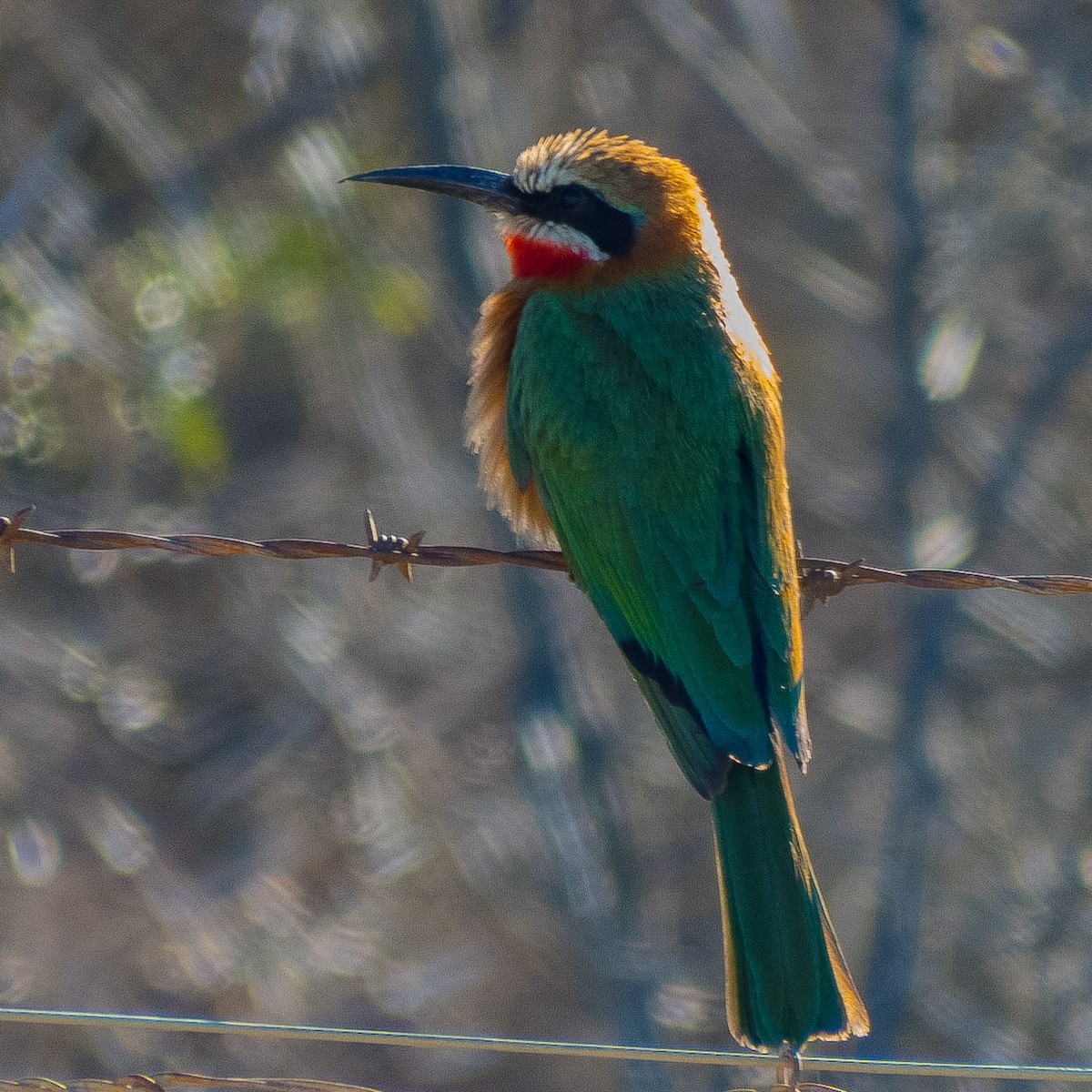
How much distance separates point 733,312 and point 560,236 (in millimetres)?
423

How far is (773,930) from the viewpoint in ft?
8.89

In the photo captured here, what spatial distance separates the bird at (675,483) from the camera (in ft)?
9.00

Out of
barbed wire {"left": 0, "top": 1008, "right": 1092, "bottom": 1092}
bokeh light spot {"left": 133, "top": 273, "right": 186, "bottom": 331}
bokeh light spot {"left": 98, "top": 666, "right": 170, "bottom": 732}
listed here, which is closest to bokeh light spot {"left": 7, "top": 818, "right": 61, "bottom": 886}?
bokeh light spot {"left": 98, "top": 666, "right": 170, "bottom": 732}

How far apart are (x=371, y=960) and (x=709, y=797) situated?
4.10 m

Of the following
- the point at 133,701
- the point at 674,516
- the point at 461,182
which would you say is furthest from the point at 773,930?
the point at 133,701

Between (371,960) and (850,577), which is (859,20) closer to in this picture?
(371,960)

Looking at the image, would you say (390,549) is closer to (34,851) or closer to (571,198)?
(571,198)

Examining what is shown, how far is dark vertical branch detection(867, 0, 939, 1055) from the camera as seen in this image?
6.38 m

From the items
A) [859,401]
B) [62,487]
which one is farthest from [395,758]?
[859,401]

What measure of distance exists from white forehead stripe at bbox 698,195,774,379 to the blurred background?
2.93 m

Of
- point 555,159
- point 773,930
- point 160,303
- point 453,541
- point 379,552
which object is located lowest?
point 773,930

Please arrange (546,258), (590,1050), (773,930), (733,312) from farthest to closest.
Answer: (546,258), (733,312), (773,930), (590,1050)

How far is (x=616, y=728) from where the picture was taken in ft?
22.5

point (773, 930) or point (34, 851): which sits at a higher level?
point (34, 851)
